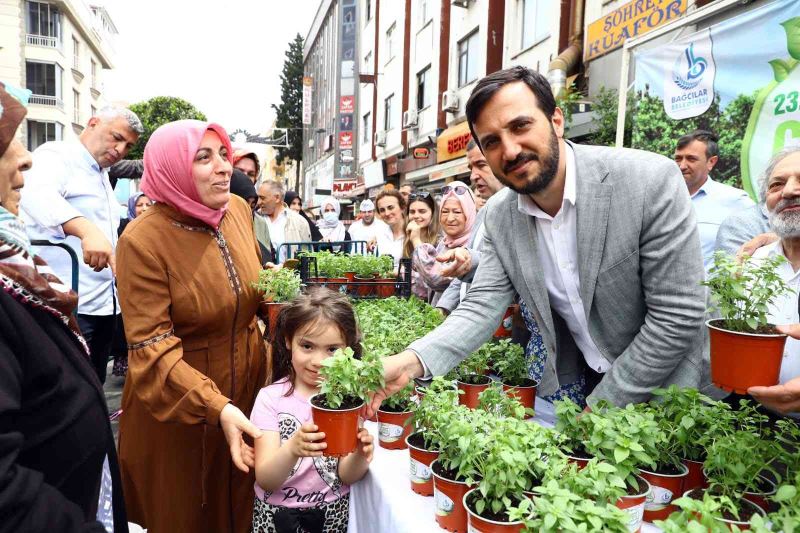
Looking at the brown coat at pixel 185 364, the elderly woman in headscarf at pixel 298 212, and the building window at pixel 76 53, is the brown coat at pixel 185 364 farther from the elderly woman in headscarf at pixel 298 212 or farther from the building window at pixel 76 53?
the building window at pixel 76 53

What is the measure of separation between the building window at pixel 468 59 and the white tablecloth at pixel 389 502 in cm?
1316

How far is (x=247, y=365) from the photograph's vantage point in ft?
7.80

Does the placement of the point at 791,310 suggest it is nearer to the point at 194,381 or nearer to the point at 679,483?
the point at 679,483

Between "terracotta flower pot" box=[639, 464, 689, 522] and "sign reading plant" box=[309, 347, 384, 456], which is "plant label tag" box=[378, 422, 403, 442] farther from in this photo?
"terracotta flower pot" box=[639, 464, 689, 522]

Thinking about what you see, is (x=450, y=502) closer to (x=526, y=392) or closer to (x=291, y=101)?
(x=526, y=392)

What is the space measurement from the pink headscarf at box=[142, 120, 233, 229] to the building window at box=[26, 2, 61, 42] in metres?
37.6

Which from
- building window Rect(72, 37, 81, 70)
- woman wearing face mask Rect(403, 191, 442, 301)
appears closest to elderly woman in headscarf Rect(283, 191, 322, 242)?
woman wearing face mask Rect(403, 191, 442, 301)

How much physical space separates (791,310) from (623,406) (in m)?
0.83

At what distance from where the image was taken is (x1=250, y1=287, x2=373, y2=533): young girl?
67.1 inches

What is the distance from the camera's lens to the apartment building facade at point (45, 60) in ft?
93.4

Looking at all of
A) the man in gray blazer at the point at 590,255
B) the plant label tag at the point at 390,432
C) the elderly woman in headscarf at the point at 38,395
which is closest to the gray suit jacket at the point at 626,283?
the man in gray blazer at the point at 590,255

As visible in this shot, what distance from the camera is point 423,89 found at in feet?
58.2

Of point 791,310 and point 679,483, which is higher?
point 791,310

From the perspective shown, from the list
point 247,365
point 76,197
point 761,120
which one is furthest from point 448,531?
point 761,120
